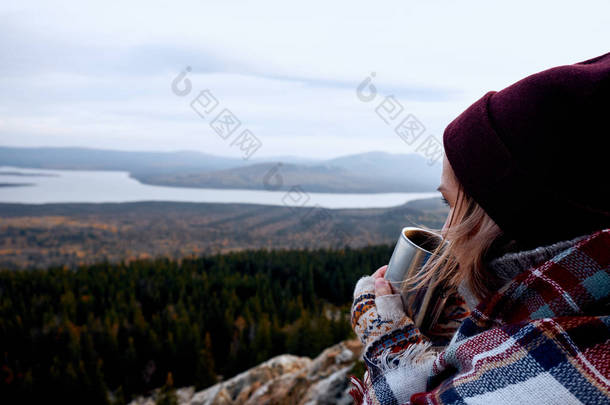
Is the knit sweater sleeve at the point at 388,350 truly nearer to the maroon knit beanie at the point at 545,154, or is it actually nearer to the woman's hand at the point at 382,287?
the woman's hand at the point at 382,287

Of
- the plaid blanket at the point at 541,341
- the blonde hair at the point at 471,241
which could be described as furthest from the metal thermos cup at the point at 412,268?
the plaid blanket at the point at 541,341

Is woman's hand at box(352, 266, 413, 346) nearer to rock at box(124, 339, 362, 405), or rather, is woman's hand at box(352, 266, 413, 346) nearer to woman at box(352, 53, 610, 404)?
woman at box(352, 53, 610, 404)

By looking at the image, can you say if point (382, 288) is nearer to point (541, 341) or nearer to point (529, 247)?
point (529, 247)

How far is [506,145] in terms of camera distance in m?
1.03

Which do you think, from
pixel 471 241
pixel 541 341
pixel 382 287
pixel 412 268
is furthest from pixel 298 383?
pixel 541 341

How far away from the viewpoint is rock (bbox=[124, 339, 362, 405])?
13.3 feet

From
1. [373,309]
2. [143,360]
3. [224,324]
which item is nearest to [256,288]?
[224,324]

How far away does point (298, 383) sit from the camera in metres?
4.63

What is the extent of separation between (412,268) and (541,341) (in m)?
0.56

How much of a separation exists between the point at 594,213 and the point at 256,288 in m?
17.6

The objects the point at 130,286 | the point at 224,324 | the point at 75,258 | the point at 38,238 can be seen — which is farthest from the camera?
the point at 38,238

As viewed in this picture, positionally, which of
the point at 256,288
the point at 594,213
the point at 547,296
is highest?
the point at 594,213

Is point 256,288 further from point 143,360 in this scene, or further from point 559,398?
point 559,398

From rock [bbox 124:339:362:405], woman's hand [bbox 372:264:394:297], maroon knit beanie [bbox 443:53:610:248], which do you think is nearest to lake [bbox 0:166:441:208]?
rock [bbox 124:339:362:405]
